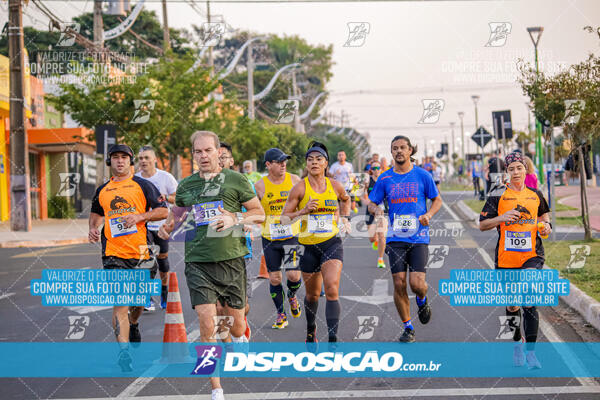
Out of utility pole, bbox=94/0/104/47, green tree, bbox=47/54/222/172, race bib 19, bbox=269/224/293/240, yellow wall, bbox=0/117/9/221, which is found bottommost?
race bib 19, bbox=269/224/293/240

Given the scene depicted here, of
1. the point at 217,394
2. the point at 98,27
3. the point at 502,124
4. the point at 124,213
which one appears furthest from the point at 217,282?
the point at 98,27

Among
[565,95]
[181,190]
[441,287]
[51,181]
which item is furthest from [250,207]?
[51,181]

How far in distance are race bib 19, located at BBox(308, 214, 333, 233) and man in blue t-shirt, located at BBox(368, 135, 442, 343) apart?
553 mm

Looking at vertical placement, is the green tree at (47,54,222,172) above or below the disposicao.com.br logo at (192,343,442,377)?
above

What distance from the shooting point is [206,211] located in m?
6.23

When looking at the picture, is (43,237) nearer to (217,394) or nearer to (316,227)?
(316,227)

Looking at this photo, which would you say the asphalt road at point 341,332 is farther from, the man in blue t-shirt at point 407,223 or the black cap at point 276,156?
the black cap at point 276,156

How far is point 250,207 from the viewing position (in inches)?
253

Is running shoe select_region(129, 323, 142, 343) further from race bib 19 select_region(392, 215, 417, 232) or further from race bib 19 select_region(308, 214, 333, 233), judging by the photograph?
race bib 19 select_region(392, 215, 417, 232)

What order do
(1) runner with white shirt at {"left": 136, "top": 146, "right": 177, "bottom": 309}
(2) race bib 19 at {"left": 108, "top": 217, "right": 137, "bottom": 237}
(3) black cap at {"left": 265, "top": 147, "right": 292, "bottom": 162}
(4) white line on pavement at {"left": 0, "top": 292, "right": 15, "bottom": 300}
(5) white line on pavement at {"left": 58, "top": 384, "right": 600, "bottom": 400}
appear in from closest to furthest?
(5) white line on pavement at {"left": 58, "top": 384, "right": 600, "bottom": 400} → (2) race bib 19 at {"left": 108, "top": 217, "right": 137, "bottom": 237} → (3) black cap at {"left": 265, "top": 147, "right": 292, "bottom": 162} → (1) runner with white shirt at {"left": 136, "top": 146, "right": 177, "bottom": 309} → (4) white line on pavement at {"left": 0, "top": 292, "right": 15, "bottom": 300}

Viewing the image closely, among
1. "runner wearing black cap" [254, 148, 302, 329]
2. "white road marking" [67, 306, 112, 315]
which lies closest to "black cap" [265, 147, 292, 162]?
"runner wearing black cap" [254, 148, 302, 329]

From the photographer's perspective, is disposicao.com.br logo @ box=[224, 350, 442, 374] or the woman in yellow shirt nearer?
disposicao.com.br logo @ box=[224, 350, 442, 374]

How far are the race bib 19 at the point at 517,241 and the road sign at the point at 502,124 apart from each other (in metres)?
13.9

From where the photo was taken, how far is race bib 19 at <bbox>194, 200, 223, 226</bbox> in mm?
6211
